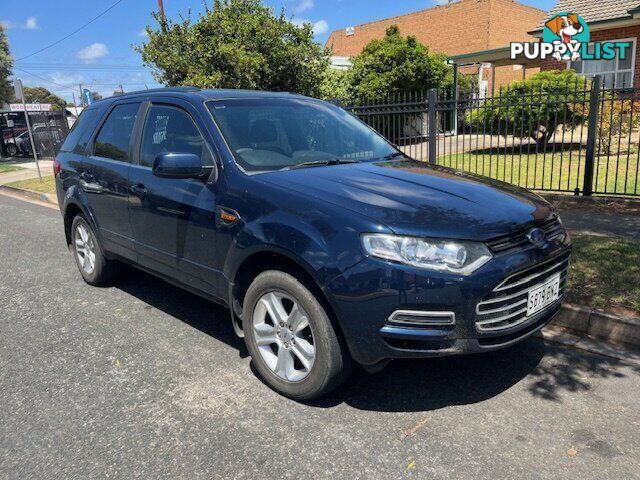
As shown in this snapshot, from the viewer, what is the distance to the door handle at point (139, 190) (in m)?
4.03

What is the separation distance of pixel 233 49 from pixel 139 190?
8615mm

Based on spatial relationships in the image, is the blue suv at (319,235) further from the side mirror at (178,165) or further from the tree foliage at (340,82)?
the tree foliage at (340,82)

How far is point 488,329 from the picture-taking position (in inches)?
108

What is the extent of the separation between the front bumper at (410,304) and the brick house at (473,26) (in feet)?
81.5

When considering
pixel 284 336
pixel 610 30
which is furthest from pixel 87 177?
pixel 610 30

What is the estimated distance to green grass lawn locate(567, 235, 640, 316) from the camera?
4043mm

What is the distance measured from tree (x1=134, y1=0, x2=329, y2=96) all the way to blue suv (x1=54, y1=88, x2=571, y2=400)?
7945 millimetres

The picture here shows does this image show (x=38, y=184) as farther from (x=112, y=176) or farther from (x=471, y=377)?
(x=471, y=377)

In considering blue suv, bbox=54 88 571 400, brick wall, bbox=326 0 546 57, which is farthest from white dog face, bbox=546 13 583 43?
blue suv, bbox=54 88 571 400

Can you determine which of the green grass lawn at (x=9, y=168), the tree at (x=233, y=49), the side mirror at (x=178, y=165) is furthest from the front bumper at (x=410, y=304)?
the green grass lawn at (x=9, y=168)

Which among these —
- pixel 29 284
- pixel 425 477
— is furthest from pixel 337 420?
pixel 29 284

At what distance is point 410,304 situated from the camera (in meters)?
2.62

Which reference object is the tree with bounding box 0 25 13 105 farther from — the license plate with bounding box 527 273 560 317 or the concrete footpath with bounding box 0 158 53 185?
the license plate with bounding box 527 273 560 317

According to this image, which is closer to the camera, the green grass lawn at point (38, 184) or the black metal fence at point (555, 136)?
the black metal fence at point (555, 136)
